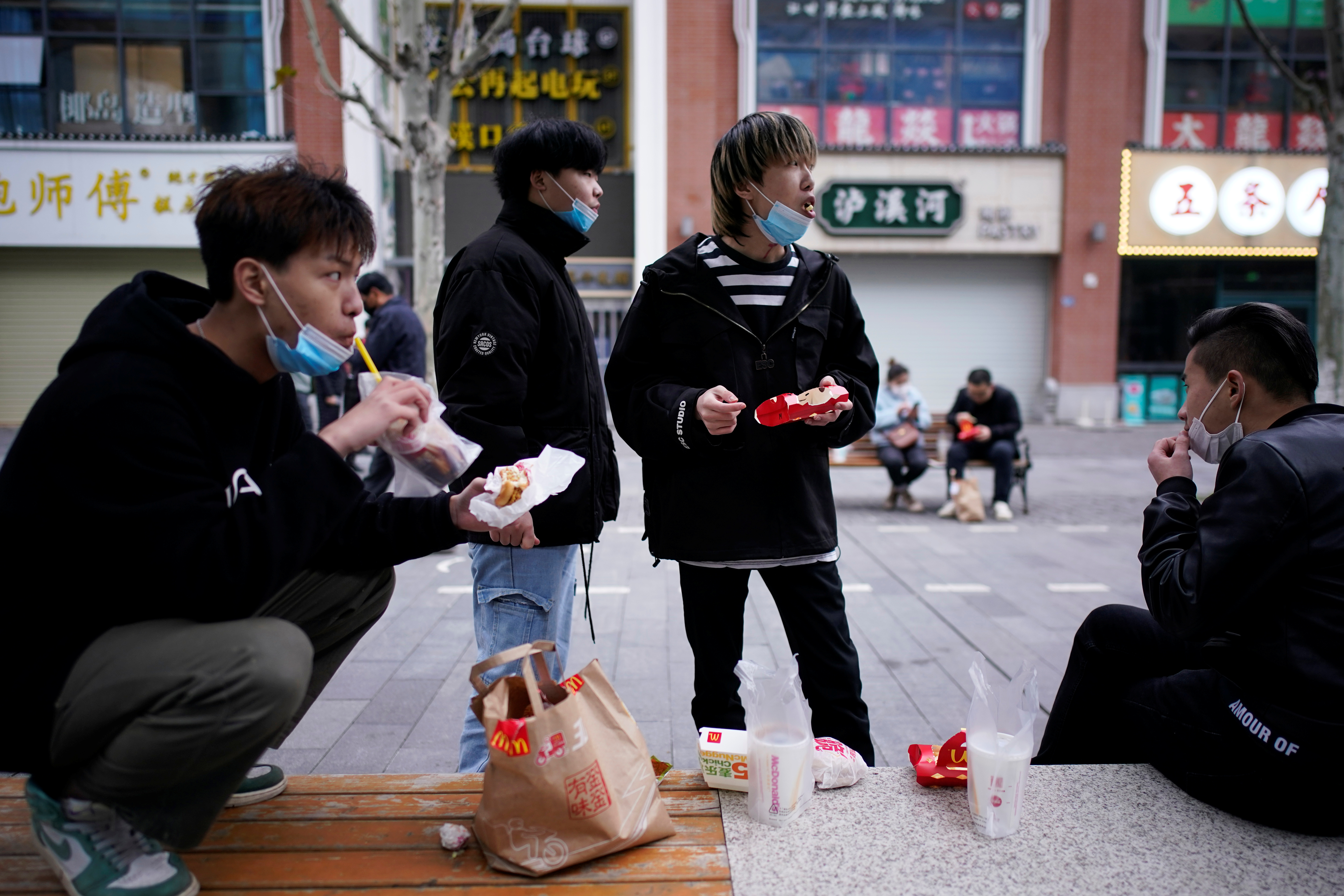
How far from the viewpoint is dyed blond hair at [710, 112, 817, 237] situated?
2492 mm

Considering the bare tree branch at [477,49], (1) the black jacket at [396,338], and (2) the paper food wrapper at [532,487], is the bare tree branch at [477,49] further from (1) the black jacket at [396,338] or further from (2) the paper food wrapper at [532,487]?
(2) the paper food wrapper at [532,487]

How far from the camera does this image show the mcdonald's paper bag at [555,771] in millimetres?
1770

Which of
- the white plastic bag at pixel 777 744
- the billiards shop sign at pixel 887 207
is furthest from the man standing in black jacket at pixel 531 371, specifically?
the billiards shop sign at pixel 887 207

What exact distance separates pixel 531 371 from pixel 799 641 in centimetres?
103

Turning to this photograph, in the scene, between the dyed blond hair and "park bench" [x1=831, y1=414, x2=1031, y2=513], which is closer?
the dyed blond hair

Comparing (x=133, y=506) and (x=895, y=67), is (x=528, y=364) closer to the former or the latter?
(x=133, y=506)

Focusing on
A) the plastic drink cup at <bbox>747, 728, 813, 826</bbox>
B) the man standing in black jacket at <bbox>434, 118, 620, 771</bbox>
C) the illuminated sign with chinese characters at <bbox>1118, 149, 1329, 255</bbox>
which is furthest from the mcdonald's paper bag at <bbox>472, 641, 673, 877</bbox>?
the illuminated sign with chinese characters at <bbox>1118, 149, 1329, 255</bbox>

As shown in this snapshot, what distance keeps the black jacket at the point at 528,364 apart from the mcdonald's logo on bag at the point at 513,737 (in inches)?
26.5

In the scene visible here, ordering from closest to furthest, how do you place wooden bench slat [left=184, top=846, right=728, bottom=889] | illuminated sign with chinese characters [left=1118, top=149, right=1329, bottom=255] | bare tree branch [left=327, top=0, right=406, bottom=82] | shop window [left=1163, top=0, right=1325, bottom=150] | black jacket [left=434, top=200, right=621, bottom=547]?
wooden bench slat [left=184, top=846, right=728, bottom=889], black jacket [left=434, top=200, right=621, bottom=547], bare tree branch [left=327, top=0, right=406, bottom=82], illuminated sign with chinese characters [left=1118, top=149, right=1329, bottom=255], shop window [left=1163, top=0, right=1325, bottom=150]

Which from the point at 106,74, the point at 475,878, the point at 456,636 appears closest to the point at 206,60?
the point at 106,74

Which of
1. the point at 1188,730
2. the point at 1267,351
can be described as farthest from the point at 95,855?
the point at 1267,351

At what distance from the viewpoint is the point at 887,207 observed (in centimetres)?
1620

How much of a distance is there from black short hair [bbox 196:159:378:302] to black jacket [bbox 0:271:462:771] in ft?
0.51

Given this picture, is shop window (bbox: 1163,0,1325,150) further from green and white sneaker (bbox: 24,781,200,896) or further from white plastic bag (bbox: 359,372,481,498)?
green and white sneaker (bbox: 24,781,200,896)
